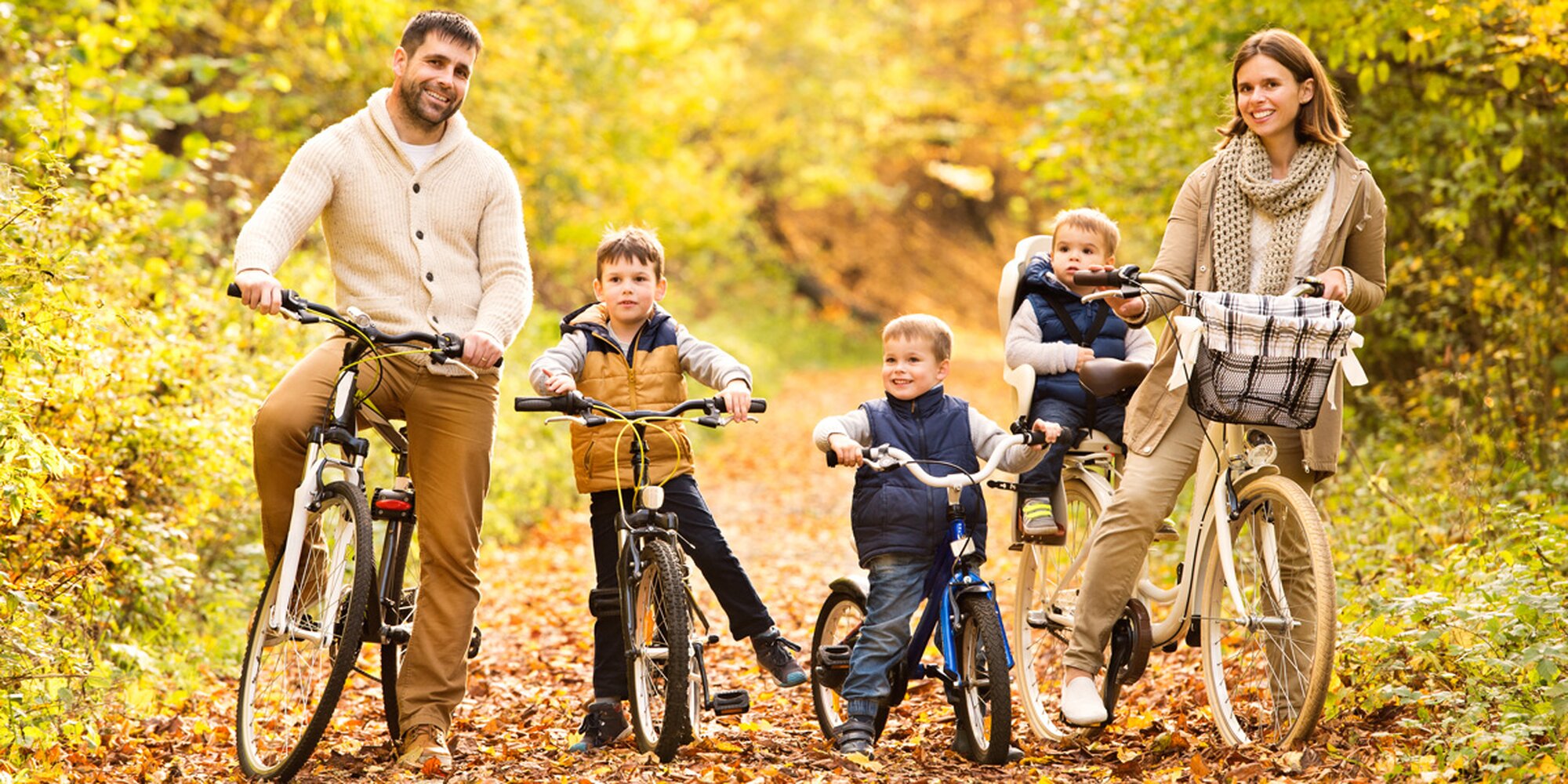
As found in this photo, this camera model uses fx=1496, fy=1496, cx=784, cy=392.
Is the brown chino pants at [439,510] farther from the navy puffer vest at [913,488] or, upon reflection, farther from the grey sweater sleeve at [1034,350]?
the grey sweater sleeve at [1034,350]

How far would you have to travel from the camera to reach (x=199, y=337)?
7785mm

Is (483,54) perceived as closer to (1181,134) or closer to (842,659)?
(1181,134)

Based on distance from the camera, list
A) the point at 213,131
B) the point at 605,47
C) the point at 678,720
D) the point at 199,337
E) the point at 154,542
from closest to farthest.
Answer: the point at 678,720 < the point at 154,542 < the point at 199,337 < the point at 213,131 < the point at 605,47

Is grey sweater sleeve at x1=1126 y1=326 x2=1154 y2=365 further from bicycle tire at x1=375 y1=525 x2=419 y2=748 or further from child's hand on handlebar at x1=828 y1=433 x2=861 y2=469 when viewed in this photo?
bicycle tire at x1=375 y1=525 x2=419 y2=748

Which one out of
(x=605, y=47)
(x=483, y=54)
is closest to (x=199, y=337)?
(x=483, y=54)

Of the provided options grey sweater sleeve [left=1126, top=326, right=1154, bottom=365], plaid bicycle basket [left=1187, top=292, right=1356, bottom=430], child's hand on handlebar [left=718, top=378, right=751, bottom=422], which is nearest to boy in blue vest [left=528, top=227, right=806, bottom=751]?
child's hand on handlebar [left=718, top=378, right=751, bottom=422]

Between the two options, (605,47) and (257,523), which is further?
(605,47)

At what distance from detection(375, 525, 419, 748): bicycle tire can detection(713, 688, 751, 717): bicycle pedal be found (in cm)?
102

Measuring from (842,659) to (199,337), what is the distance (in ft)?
14.6

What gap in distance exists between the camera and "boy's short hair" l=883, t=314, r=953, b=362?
489 cm

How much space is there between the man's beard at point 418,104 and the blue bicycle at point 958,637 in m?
1.64

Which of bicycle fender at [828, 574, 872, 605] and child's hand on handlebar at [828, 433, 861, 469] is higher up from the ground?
child's hand on handlebar at [828, 433, 861, 469]

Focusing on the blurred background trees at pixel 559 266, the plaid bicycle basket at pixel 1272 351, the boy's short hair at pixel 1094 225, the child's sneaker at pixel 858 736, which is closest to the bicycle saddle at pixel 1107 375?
the boy's short hair at pixel 1094 225

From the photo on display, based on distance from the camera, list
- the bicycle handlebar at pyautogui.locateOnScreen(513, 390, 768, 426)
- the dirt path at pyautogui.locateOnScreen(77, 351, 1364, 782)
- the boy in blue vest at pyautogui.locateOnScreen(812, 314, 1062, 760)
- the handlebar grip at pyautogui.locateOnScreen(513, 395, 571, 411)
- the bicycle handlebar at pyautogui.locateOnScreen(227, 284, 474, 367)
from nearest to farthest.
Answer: the bicycle handlebar at pyautogui.locateOnScreen(227, 284, 474, 367) → the handlebar grip at pyautogui.locateOnScreen(513, 395, 571, 411) → the bicycle handlebar at pyautogui.locateOnScreen(513, 390, 768, 426) → the dirt path at pyautogui.locateOnScreen(77, 351, 1364, 782) → the boy in blue vest at pyautogui.locateOnScreen(812, 314, 1062, 760)
